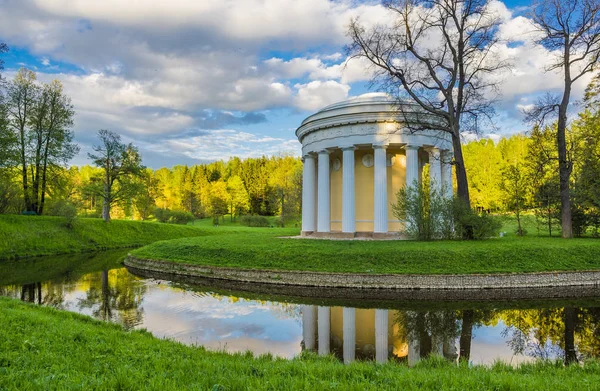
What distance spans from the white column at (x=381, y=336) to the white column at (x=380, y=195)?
11.4 m

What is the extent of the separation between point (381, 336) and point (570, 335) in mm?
4026

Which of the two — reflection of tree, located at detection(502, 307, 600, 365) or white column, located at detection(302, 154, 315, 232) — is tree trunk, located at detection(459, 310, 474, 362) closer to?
reflection of tree, located at detection(502, 307, 600, 365)

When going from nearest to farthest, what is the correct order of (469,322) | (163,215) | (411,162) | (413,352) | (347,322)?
(413,352) < (469,322) < (347,322) < (411,162) < (163,215)

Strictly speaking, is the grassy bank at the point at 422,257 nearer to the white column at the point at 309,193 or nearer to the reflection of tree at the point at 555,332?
the reflection of tree at the point at 555,332

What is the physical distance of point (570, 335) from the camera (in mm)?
8023

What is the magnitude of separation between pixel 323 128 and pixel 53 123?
25769mm

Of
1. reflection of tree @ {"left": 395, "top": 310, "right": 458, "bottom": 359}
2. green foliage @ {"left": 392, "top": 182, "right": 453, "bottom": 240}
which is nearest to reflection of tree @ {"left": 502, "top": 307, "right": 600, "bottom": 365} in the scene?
reflection of tree @ {"left": 395, "top": 310, "right": 458, "bottom": 359}

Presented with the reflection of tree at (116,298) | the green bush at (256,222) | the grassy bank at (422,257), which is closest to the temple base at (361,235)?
the grassy bank at (422,257)

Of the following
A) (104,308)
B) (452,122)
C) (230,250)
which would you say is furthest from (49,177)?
(452,122)

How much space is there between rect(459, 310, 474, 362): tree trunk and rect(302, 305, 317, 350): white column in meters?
2.93

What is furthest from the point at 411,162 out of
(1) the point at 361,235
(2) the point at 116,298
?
(2) the point at 116,298

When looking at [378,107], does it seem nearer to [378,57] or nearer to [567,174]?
[378,57]

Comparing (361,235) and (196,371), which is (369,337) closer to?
(196,371)

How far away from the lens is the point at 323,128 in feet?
77.6
